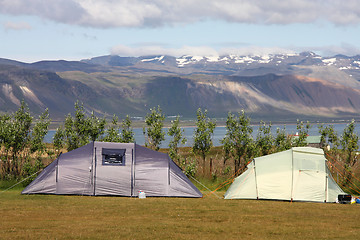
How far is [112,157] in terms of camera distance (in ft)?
91.5

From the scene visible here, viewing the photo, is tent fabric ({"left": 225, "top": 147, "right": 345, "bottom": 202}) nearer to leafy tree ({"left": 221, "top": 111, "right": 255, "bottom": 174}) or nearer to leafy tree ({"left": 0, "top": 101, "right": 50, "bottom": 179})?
leafy tree ({"left": 221, "top": 111, "right": 255, "bottom": 174})

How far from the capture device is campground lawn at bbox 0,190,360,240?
17.0m

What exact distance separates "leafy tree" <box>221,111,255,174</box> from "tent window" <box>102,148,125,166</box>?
16.3 meters

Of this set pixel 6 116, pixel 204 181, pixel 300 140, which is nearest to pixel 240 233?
pixel 204 181

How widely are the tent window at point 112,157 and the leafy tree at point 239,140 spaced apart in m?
16.3

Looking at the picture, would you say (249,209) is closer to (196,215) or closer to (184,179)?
(196,215)

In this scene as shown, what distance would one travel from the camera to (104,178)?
27531 millimetres

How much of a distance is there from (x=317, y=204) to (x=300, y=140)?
2115cm

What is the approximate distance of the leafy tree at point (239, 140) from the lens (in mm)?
42656

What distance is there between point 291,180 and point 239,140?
53.6 ft

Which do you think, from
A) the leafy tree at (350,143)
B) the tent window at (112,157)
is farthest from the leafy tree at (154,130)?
the leafy tree at (350,143)

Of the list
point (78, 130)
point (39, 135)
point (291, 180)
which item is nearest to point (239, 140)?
point (78, 130)

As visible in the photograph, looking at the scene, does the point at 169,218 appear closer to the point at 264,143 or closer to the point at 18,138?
the point at 18,138

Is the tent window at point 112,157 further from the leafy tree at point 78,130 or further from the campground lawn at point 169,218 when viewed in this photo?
the leafy tree at point 78,130
